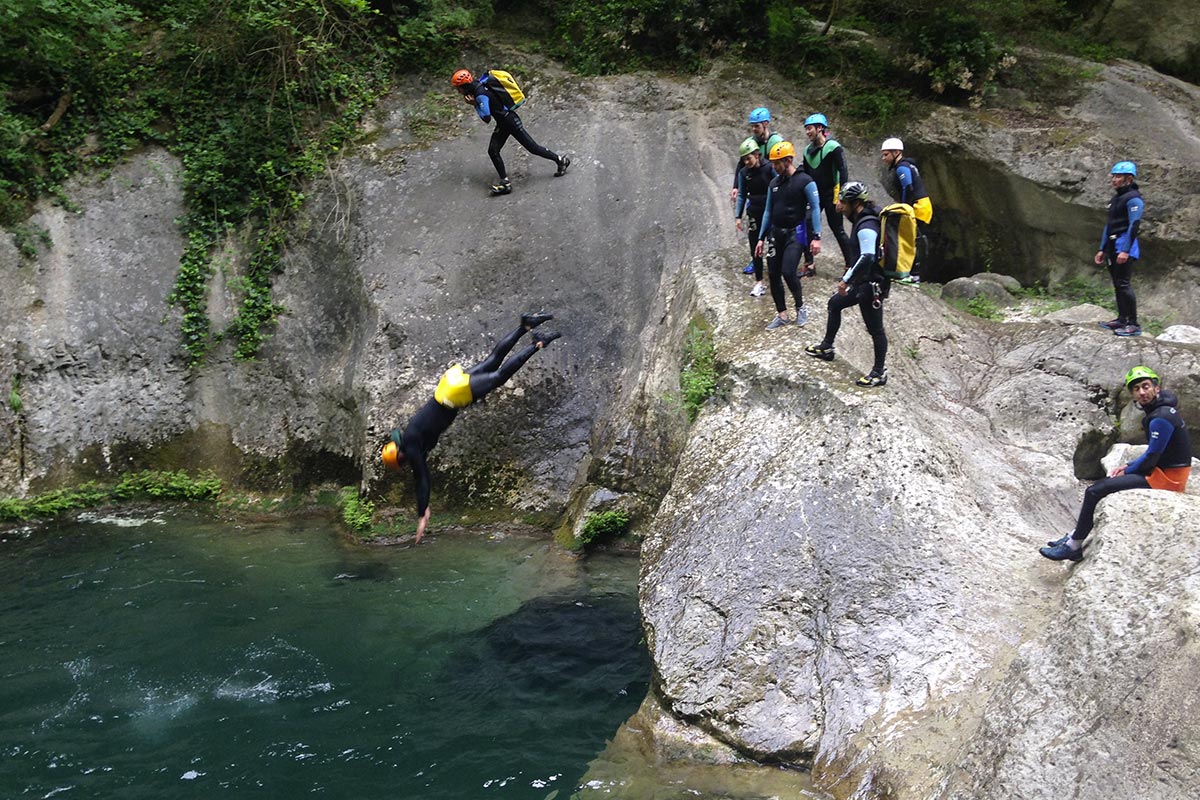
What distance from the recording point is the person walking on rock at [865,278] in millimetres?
8305

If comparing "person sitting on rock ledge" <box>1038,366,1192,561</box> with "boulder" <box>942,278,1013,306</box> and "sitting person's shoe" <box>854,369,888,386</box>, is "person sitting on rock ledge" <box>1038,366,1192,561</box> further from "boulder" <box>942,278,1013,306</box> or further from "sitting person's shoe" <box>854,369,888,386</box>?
"boulder" <box>942,278,1013,306</box>

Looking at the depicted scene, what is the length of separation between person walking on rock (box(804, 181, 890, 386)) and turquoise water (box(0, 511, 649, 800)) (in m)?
4.11

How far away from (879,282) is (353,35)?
12.1 meters

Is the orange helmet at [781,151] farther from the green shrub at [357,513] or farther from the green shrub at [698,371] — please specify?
the green shrub at [357,513]

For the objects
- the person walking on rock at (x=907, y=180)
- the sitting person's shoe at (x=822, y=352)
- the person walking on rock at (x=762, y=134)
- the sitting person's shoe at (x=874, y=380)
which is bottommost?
the sitting person's shoe at (x=874, y=380)

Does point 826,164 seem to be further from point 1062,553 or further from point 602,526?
point 1062,553

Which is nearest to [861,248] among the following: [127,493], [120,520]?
[120,520]

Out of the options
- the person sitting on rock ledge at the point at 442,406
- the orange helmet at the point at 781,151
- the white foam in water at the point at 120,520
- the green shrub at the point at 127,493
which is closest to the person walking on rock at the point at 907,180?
the orange helmet at the point at 781,151

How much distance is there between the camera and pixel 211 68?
15781mm

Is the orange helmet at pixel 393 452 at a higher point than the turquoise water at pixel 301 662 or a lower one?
higher

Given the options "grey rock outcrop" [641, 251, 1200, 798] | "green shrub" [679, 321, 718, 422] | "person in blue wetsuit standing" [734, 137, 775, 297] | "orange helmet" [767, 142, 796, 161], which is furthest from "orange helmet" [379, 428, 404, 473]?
"orange helmet" [767, 142, 796, 161]

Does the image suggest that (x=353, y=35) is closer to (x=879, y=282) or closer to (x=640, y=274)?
(x=640, y=274)

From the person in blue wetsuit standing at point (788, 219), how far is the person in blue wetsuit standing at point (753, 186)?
1.20 feet

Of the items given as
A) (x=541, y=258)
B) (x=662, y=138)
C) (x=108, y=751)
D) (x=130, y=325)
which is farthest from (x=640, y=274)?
(x=108, y=751)
